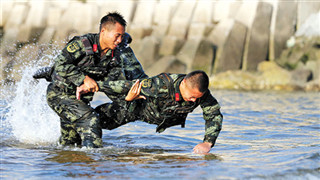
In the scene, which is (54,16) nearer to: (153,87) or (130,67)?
(130,67)

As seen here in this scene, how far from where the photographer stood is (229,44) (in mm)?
20031

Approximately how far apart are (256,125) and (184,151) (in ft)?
A: 10.7

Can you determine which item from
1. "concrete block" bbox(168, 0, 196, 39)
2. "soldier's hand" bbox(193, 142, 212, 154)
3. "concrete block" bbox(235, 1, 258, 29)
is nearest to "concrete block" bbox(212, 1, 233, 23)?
"concrete block" bbox(235, 1, 258, 29)

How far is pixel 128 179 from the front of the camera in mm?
5246

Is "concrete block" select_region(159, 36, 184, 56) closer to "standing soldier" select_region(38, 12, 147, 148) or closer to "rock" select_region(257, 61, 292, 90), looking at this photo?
"rock" select_region(257, 61, 292, 90)

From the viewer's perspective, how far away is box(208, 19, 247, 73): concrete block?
19891mm

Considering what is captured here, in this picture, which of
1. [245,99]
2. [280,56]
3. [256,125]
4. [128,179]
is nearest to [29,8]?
[280,56]

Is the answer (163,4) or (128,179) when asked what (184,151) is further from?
(163,4)

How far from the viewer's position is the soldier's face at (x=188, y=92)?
5742mm

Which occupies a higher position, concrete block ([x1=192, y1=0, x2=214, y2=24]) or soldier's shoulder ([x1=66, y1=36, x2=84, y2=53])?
concrete block ([x1=192, y1=0, x2=214, y2=24])

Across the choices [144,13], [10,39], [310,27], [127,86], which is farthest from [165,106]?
[10,39]

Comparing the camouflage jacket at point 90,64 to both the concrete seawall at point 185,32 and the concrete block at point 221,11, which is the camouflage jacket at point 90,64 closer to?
the concrete seawall at point 185,32

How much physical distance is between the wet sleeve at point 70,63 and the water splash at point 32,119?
6.23 feet

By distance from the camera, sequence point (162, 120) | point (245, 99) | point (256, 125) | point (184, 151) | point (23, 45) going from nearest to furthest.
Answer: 1. point (162, 120)
2. point (184, 151)
3. point (256, 125)
4. point (245, 99)
5. point (23, 45)
